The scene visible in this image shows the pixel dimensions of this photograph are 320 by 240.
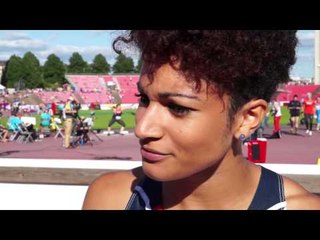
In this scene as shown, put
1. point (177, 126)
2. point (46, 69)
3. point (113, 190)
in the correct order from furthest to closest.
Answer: point (46, 69) < point (113, 190) < point (177, 126)

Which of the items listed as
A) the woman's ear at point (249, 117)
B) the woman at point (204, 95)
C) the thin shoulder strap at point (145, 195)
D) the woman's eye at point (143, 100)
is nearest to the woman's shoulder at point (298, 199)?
the woman at point (204, 95)

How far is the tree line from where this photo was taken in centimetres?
6531

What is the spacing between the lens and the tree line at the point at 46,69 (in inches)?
2571

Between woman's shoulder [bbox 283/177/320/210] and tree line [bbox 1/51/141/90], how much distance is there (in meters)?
59.5

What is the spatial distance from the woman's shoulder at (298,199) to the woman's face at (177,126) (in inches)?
11.8

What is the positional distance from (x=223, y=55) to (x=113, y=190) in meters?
0.56

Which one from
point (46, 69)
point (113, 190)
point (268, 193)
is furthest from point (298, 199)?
point (46, 69)

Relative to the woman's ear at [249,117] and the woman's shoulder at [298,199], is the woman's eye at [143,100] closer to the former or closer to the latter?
the woman's ear at [249,117]

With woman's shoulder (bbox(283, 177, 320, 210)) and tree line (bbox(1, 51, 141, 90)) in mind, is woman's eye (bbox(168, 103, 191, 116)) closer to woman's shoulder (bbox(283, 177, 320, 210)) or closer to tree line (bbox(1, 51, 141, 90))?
woman's shoulder (bbox(283, 177, 320, 210))

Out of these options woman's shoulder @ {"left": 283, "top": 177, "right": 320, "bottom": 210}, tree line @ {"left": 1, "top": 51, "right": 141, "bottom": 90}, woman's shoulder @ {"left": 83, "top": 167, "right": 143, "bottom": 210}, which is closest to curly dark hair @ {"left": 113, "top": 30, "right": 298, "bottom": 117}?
woman's shoulder @ {"left": 283, "top": 177, "right": 320, "bottom": 210}

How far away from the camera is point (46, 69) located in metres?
72.8

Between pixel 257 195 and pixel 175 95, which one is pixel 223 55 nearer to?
pixel 175 95

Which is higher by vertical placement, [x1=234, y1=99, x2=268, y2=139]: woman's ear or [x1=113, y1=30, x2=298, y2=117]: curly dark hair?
[x1=113, y1=30, x2=298, y2=117]: curly dark hair
